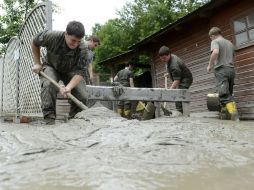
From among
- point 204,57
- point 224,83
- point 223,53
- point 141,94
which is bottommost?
point 141,94

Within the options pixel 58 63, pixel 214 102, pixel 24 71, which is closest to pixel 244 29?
pixel 214 102

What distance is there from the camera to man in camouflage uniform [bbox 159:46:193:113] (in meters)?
6.25

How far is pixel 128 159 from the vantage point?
5.41 ft

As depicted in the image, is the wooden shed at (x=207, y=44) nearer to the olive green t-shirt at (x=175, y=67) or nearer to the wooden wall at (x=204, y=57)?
the wooden wall at (x=204, y=57)

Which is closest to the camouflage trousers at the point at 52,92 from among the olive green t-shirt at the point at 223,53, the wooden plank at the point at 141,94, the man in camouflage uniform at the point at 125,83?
the wooden plank at the point at 141,94

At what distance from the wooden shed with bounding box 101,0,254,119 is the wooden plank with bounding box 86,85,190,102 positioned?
2220 millimetres

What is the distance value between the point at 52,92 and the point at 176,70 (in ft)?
9.45

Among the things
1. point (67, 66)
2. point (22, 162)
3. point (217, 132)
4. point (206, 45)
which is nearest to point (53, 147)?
point (22, 162)

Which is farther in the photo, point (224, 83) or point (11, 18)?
point (11, 18)

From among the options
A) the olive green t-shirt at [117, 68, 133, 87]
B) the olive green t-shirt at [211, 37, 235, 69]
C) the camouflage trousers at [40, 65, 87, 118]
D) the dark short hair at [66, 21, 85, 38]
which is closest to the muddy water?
the dark short hair at [66, 21, 85, 38]

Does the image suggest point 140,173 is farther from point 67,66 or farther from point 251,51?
point 251,51

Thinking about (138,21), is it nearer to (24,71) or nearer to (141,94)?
(24,71)

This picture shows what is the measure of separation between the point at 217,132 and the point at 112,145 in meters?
0.87

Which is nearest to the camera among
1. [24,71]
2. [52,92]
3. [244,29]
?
[52,92]
